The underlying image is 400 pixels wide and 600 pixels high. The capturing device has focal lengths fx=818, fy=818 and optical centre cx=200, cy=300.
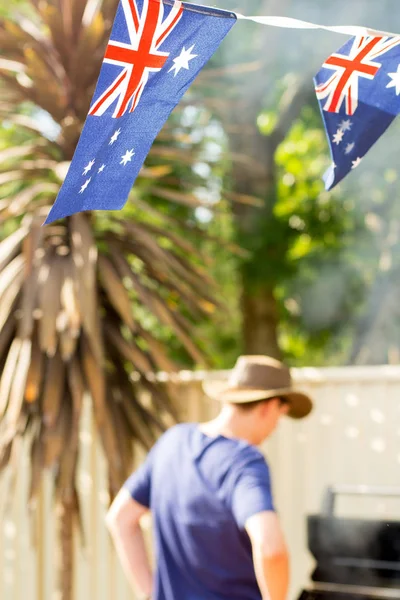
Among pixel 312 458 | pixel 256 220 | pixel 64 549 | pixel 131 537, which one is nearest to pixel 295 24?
pixel 131 537

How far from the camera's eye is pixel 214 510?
2.01 m

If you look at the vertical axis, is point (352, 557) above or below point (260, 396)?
below

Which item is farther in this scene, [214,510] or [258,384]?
[258,384]

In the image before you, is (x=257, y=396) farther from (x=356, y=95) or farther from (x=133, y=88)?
(x=133, y=88)

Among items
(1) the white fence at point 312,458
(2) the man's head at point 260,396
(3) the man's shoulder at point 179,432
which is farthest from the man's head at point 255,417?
(1) the white fence at point 312,458

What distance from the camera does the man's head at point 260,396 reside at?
7.21 ft

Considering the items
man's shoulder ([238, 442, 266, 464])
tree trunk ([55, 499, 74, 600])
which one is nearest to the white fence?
tree trunk ([55, 499, 74, 600])

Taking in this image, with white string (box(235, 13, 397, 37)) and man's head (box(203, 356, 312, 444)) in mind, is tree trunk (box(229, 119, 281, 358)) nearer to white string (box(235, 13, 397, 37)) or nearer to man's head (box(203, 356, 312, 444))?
man's head (box(203, 356, 312, 444))

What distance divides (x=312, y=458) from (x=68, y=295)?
1.21 m

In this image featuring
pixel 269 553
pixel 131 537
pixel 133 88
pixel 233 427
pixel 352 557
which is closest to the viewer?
pixel 133 88

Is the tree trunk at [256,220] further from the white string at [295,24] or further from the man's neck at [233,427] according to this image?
the white string at [295,24]

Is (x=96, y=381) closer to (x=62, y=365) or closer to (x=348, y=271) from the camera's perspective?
(x=62, y=365)

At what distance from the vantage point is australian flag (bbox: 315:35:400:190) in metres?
1.83

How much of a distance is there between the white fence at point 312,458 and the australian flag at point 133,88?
1.99 metres
